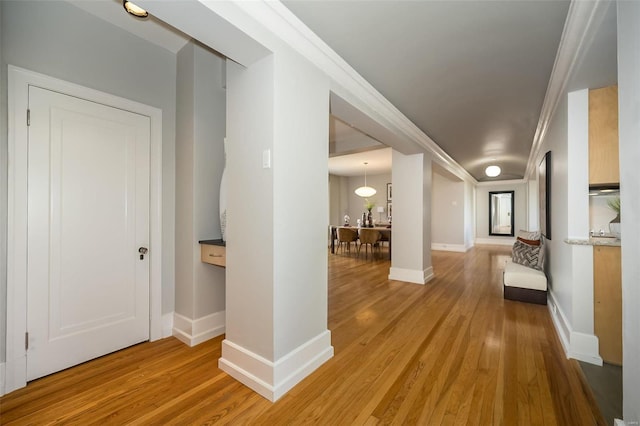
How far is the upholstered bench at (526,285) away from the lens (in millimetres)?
3396

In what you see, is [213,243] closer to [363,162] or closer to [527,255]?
[527,255]

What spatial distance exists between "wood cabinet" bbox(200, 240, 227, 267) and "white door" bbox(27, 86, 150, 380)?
0.51 metres

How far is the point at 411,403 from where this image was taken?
1.63m

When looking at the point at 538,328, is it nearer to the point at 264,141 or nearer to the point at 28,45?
the point at 264,141

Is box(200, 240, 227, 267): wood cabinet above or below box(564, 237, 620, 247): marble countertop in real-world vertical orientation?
below

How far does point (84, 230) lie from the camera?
211 cm

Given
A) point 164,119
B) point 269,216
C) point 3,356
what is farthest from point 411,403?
point 164,119

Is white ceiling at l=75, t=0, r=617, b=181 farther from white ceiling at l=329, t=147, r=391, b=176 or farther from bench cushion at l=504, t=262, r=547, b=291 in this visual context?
white ceiling at l=329, t=147, r=391, b=176

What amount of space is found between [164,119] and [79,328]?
6.10 ft

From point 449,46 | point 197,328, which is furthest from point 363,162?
point 197,328

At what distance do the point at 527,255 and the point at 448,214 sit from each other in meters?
5.09

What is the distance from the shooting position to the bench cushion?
340 cm

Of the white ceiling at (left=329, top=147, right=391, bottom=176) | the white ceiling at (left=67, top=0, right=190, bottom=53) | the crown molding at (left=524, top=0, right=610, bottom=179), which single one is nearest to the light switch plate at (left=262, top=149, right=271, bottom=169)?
the white ceiling at (left=67, top=0, right=190, bottom=53)

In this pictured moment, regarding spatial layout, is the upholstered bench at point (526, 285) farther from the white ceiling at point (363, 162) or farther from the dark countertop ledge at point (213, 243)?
the white ceiling at point (363, 162)
